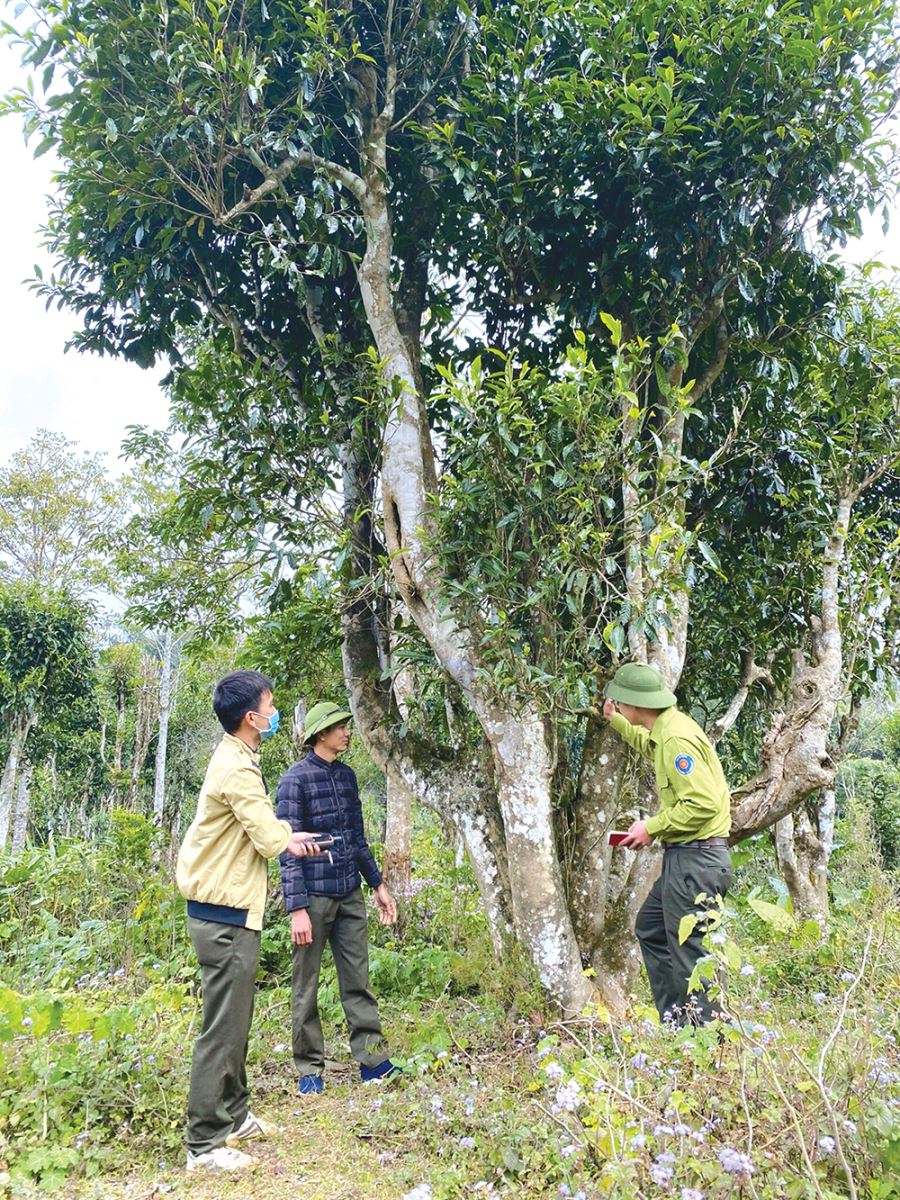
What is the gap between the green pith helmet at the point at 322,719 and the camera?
4.54 meters

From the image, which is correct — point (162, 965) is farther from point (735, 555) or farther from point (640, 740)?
point (735, 555)

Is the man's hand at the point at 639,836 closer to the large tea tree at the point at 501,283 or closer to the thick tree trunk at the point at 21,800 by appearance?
the large tea tree at the point at 501,283

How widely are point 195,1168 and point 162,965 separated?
8.77ft

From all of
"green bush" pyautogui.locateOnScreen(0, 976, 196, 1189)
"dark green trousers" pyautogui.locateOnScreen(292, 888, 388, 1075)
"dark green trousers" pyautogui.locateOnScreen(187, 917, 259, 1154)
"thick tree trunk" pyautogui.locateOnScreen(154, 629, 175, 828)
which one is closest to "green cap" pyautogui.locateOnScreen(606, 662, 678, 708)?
"dark green trousers" pyautogui.locateOnScreen(292, 888, 388, 1075)

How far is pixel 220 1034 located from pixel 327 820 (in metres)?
1.38

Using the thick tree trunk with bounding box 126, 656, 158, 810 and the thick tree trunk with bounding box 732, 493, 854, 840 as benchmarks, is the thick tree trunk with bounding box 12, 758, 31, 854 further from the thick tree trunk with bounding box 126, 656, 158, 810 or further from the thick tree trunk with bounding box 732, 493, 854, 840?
the thick tree trunk with bounding box 732, 493, 854, 840

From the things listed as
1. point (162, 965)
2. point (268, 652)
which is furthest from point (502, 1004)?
point (268, 652)

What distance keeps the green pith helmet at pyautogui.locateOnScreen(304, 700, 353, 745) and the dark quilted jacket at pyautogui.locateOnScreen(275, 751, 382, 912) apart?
17 centimetres

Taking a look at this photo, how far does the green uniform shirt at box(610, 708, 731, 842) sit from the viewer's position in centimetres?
383

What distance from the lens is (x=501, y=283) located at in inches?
231

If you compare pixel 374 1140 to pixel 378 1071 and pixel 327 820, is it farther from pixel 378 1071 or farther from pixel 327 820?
pixel 327 820

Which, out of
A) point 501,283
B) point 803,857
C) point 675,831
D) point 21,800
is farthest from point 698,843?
point 21,800

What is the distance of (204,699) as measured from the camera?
86.3 feet

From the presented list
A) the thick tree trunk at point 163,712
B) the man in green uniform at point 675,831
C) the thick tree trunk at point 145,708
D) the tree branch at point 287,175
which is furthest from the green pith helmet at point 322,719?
the thick tree trunk at point 145,708
